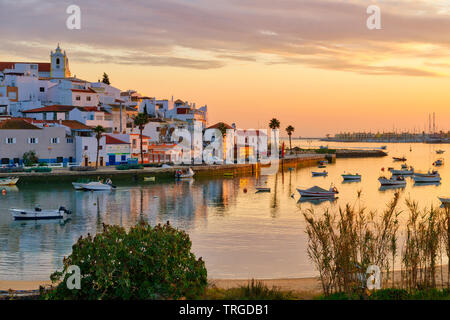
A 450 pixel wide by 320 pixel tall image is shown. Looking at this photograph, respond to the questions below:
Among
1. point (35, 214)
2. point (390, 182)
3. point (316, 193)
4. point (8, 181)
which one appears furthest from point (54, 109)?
point (390, 182)

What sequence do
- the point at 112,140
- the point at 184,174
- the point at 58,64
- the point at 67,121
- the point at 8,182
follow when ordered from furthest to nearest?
the point at 58,64 → the point at 67,121 → the point at 112,140 → the point at 184,174 → the point at 8,182

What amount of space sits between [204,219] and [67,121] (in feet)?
181

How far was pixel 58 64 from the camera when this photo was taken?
5340 inches

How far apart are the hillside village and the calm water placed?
1477 centimetres

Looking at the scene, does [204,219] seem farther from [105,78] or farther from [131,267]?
[105,78]

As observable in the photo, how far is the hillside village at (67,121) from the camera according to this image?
287 ft

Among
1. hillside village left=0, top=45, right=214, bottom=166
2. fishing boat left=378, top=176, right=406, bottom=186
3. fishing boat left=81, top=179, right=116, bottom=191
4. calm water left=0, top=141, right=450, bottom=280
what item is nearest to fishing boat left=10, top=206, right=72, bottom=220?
calm water left=0, top=141, right=450, bottom=280

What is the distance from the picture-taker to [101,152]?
93688 mm

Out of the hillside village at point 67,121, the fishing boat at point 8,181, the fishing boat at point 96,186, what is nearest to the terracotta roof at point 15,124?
the hillside village at point 67,121

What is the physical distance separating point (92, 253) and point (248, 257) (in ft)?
56.0

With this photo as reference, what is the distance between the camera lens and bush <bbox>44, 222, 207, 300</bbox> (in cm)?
1744

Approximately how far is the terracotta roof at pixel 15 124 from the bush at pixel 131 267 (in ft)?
245
